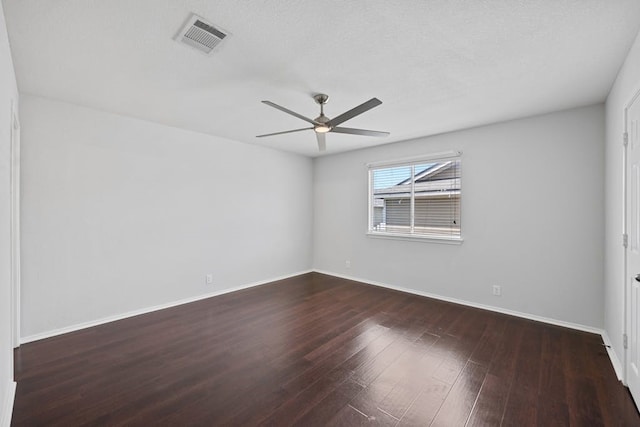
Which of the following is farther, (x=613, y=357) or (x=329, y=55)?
(x=613, y=357)

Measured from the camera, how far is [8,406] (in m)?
1.71

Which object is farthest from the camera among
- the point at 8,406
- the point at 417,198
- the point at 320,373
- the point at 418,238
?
the point at 417,198

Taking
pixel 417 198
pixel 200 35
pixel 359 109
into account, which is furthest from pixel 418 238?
pixel 200 35

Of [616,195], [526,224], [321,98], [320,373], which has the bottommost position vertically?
[320,373]

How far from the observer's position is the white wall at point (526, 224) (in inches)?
118

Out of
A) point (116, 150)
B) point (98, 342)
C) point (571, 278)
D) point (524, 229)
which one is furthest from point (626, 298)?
point (116, 150)

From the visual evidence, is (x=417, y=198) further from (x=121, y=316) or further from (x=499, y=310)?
(x=121, y=316)

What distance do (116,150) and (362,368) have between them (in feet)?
11.9

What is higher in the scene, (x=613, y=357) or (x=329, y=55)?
(x=329, y=55)

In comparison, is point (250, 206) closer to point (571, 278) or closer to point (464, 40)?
point (464, 40)

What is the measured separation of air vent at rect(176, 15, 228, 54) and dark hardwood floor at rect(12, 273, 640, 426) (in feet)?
8.14

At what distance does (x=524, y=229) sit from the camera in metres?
3.37

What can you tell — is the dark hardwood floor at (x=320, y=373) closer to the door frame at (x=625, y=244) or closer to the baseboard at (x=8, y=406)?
the baseboard at (x=8, y=406)

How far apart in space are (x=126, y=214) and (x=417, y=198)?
4111 millimetres
